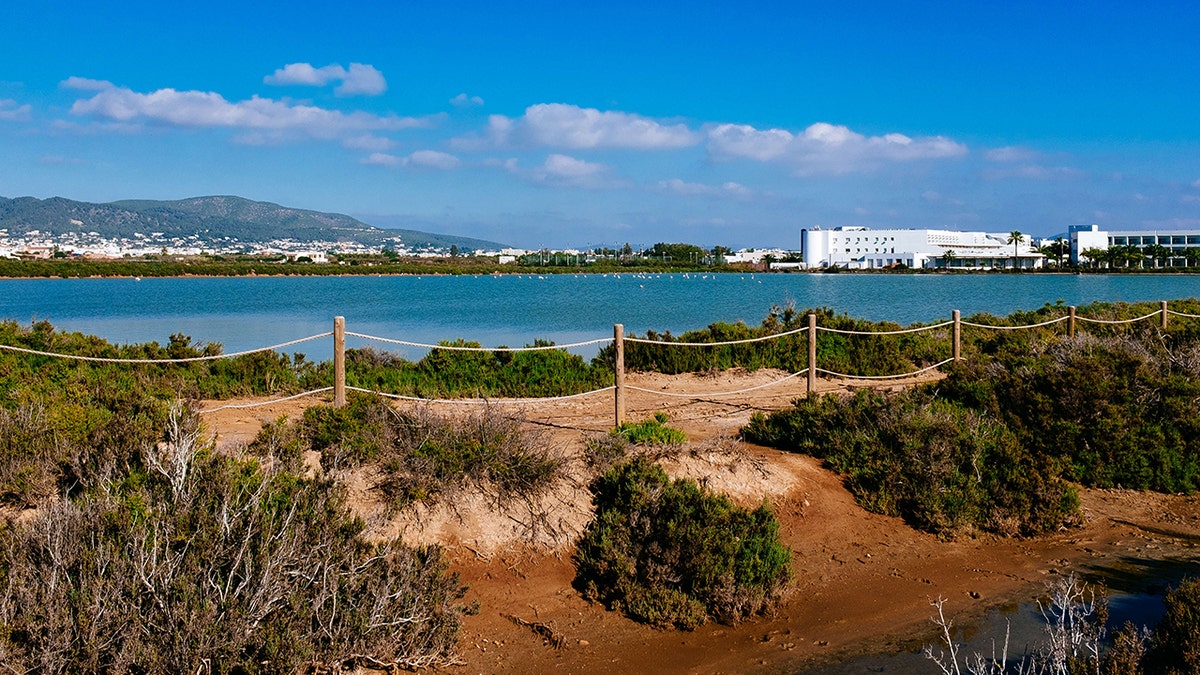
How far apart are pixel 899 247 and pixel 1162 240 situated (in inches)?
1485

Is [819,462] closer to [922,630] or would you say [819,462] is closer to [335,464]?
[922,630]

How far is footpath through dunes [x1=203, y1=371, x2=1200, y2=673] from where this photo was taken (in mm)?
5836

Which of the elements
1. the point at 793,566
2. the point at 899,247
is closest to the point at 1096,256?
the point at 899,247

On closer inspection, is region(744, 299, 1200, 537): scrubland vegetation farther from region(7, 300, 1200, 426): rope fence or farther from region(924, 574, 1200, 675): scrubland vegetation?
region(924, 574, 1200, 675): scrubland vegetation

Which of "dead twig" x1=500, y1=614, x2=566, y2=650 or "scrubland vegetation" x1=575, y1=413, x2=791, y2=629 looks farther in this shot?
"scrubland vegetation" x1=575, y1=413, x2=791, y2=629

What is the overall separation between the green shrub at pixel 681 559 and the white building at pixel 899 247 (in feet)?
466

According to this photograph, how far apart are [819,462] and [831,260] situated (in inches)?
6060

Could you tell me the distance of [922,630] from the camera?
6.12 metres

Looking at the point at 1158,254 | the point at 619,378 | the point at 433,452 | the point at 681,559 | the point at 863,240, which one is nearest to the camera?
the point at 681,559

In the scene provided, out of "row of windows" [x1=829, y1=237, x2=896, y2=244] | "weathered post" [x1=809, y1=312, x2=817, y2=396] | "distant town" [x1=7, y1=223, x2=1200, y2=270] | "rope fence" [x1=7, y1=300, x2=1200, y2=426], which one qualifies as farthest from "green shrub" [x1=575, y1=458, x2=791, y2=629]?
"row of windows" [x1=829, y1=237, x2=896, y2=244]

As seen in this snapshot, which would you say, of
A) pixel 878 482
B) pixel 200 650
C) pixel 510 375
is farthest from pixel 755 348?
pixel 200 650

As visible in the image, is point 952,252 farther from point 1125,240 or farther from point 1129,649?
point 1129,649

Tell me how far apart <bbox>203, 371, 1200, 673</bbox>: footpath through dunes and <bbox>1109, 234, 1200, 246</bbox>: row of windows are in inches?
5551

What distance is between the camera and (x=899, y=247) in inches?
6014
